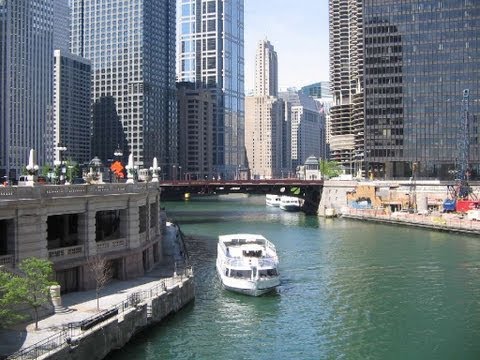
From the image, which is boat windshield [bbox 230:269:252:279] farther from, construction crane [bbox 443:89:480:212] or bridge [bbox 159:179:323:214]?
bridge [bbox 159:179:323:214]

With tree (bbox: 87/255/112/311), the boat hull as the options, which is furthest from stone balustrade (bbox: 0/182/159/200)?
the boat hull

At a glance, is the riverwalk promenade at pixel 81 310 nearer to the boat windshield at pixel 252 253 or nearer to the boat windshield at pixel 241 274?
the boat windshield at pixel 241 274

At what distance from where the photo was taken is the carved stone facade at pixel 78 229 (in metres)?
49.6

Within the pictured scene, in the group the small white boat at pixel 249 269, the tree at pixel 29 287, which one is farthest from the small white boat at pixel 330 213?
the tree at pixel 29 287

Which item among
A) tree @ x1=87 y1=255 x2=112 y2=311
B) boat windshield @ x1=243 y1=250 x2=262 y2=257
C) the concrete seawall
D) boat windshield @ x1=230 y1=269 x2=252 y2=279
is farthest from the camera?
boat windshield @ x1=243 y1=250 x2=262 y2=257

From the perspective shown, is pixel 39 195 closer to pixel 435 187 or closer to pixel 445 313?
pixel 445 313

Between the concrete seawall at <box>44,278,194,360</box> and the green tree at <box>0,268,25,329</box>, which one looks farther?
the concrete seawall at <box>44,278,194,360</box>

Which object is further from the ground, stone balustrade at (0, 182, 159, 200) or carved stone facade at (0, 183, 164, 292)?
stone balustrade at (0, 182, 159, 200)

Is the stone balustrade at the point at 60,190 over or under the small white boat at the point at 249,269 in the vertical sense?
over

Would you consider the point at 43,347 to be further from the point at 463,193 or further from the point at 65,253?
the point at 463,193

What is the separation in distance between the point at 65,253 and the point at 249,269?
69.6 ft

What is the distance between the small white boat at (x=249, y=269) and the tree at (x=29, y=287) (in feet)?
83.2

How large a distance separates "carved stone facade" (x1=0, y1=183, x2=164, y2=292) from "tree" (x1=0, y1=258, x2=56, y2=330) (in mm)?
3738

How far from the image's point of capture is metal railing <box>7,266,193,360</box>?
3797 centimetres
